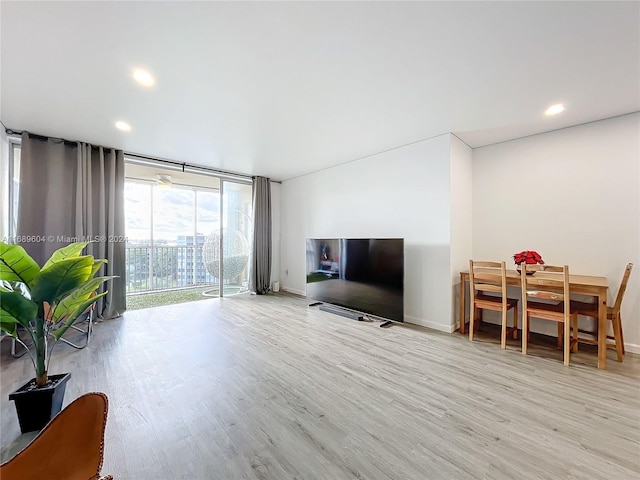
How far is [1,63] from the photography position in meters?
1.91

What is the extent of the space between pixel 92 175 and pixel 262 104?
9.75 feet

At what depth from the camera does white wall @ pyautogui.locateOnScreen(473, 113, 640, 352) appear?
269 centimetres

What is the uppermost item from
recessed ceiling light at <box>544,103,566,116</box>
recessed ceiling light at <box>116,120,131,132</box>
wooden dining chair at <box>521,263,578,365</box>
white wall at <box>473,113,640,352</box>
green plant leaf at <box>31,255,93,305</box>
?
recessed ceiling light at <box>116,120,131,132</box>

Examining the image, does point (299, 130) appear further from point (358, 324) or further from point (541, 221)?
point (541, 221)

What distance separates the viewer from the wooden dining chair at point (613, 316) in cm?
244

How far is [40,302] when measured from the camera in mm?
1480

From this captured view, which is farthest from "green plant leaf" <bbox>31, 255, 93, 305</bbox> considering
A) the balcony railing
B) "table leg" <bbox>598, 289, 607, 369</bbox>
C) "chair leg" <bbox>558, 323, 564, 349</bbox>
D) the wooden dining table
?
the balcony railing

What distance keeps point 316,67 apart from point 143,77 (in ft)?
4.63

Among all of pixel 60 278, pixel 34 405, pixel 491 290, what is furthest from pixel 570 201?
pixel 34 405

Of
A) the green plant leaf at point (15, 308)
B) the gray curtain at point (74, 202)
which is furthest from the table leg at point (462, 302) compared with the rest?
the gray curtain at point (74, 202)

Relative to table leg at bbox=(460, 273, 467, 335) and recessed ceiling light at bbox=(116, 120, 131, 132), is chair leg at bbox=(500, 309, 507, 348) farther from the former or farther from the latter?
recessed ceiling light at bbox=(116, 120, 131, 132)

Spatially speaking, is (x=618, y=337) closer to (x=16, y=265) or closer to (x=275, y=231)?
(x=16, y=265)

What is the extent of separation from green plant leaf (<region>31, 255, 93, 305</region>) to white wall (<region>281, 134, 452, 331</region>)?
3371mm

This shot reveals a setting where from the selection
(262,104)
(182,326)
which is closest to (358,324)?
(182,326)
